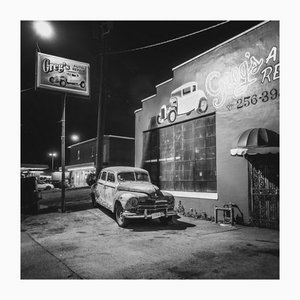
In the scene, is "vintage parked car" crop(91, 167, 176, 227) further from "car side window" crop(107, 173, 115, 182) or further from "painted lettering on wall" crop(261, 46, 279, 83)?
"painted lettering on wall" crop(261, 46, 279, 83)

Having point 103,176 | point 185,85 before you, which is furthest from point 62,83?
point 185,85

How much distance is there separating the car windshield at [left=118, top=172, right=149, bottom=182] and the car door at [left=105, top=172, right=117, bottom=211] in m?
0.26

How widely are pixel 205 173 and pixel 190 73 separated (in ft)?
13.7

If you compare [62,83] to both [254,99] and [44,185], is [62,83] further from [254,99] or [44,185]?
[44,185]

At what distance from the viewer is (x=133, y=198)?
25.0ft

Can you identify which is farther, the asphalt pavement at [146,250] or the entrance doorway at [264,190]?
the entrance doorway at [264,190]

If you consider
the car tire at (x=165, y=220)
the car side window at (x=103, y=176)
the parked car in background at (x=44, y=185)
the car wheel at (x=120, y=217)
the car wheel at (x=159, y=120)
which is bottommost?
the parked car in background at (x=44, y=185)

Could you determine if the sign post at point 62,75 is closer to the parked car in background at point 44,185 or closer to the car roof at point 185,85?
the car roof at point 185,85

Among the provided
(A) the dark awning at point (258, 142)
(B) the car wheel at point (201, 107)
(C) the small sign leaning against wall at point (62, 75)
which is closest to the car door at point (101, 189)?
(C) the small sign leaning against wall at point (62, 75)

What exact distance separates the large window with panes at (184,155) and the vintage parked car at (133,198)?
1.96m

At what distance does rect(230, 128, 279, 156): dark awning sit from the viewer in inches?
279

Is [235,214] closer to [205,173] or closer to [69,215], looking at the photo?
[205,173]

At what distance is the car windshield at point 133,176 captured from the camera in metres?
9.04

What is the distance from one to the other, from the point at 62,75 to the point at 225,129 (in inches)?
263
